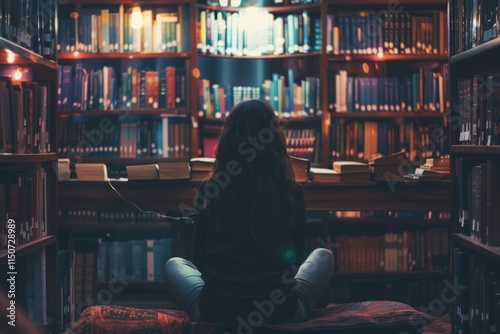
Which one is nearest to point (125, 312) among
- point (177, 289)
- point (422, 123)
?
point (177, 289)

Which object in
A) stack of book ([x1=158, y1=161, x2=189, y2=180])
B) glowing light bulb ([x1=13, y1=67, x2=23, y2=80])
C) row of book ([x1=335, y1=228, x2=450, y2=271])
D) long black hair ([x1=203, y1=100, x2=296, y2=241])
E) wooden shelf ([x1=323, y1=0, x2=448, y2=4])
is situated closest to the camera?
long black hair ([x1=203, y1=100, x2=296, y2=241])

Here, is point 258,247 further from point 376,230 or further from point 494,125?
point 376,230

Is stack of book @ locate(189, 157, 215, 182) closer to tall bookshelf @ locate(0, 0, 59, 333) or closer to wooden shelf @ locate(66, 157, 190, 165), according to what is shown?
tall bookshelf @ locate(0, 0, 59, 333)

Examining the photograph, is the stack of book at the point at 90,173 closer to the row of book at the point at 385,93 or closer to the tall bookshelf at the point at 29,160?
the tall bookshelf at the point at 29,160

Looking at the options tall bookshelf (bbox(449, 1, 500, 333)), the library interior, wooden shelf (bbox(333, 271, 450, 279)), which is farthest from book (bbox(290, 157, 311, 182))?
wooden shelf (bbox(333, 271, 450, 279))

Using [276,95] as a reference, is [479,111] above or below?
below

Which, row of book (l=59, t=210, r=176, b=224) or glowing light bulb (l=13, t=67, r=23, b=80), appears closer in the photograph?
glowing light bulb (l=13, t=67, r=23, b=80)

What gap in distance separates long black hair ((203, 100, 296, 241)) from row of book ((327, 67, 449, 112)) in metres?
2.77

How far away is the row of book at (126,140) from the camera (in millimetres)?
5215

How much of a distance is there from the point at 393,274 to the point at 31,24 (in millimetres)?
2905

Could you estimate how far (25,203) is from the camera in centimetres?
291

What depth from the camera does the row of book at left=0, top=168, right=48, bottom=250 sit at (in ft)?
8.66

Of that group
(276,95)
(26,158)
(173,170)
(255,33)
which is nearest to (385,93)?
(276,95)

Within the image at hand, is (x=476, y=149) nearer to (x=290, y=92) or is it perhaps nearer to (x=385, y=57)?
(x=385, y=57)
